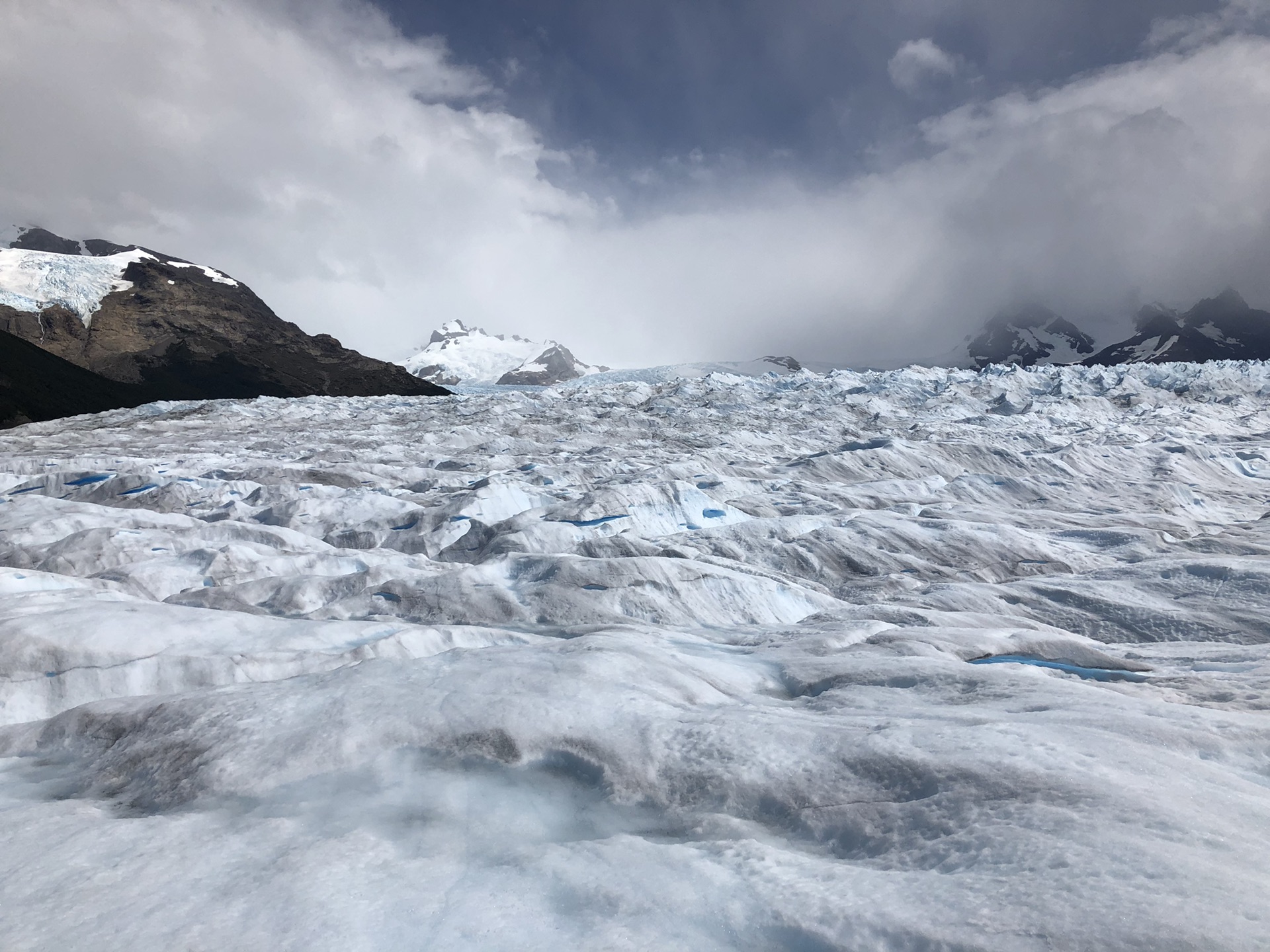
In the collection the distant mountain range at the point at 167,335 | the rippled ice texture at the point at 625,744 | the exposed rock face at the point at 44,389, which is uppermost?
the distant mountain range at the point at 167,335

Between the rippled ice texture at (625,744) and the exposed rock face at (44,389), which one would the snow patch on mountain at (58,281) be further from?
the rippled ice texture at (625,744)

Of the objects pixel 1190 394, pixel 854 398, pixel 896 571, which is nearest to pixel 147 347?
pixel 854 398

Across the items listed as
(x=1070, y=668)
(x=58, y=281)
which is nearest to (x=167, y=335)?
(x=58, y=281)

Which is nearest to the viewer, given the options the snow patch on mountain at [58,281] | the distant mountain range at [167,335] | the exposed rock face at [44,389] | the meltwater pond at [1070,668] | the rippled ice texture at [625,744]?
the rippled ice texture at [625,744]

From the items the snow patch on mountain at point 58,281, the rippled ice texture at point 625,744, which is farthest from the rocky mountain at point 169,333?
the rippled ice texture at point 625,744

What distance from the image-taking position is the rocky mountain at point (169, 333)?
291 ft

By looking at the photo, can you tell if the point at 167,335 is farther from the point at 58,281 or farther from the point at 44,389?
Answer: the point at 44,389

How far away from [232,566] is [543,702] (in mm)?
9004

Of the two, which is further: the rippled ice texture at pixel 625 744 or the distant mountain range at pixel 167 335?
the distant mountain range at pixel 167 335

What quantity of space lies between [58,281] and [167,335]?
16364mm

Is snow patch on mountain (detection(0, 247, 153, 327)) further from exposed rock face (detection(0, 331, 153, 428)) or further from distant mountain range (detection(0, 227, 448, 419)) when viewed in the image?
exposed rock face (detection(0, 331, 153, 428))

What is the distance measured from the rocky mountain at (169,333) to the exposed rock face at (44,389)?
10203 mm

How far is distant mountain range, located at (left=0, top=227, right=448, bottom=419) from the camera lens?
88.3m

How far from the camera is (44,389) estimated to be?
6425 centimetres
